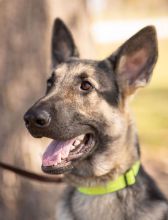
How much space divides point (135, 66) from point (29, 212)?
2.17m

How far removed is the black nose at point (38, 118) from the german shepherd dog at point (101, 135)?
12 cm

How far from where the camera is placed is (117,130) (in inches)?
193

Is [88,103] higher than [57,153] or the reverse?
higher

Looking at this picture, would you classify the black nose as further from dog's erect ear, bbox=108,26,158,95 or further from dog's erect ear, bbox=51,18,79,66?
dog's erect ear, bbox=51,18,79,66

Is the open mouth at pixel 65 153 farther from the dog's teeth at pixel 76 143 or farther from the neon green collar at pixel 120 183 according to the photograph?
the neon green collar at pixel 120 183

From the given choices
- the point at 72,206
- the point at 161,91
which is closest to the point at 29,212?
the point at 72,206

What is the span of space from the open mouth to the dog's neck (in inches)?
7.2

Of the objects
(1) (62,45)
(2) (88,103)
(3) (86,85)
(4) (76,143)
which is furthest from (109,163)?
(1) (62,45)

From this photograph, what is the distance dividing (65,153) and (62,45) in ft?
4.21

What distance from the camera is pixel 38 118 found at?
14.6 ft

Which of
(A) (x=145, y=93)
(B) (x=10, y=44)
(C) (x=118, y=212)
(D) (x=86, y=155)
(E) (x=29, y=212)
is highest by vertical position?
(B) (x=10, y=44)

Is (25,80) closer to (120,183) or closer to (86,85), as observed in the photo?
(86,85)

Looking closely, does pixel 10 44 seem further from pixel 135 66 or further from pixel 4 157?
pixel 135 66

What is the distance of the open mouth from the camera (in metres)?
4.69
